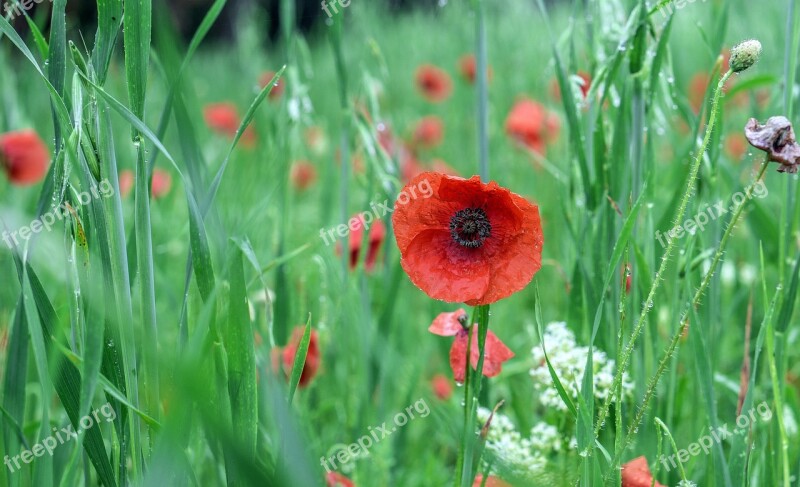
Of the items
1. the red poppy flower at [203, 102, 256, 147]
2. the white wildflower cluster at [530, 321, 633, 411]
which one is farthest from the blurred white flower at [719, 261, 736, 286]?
the red poppy flower at [203, 102, 256, 147]

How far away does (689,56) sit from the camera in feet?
11.0

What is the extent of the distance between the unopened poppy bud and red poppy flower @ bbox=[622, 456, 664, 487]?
0.35 metres

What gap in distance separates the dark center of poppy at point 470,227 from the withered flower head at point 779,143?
0.22 meters

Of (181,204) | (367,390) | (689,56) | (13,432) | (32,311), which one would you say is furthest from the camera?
(689,56)

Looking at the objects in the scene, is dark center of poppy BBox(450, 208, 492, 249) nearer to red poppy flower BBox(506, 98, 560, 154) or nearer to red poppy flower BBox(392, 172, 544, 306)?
red poppy flower BBox(392, 172, 544, 306)

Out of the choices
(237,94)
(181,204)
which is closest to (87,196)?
(181,204)

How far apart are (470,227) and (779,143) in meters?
0.25

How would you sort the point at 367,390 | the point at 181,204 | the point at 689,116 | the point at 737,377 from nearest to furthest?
the point at 689,116
the point at 367,390
the point at 737,377
the point at 181,204

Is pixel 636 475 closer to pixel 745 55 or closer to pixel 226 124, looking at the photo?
pixel 745 55

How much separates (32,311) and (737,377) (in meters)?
1.15

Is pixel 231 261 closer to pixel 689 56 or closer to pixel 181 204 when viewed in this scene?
pixel 181 204

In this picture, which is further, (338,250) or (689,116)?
→ (338,250)

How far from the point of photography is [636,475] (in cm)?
70

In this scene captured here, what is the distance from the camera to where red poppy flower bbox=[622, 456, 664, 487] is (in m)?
0.69
